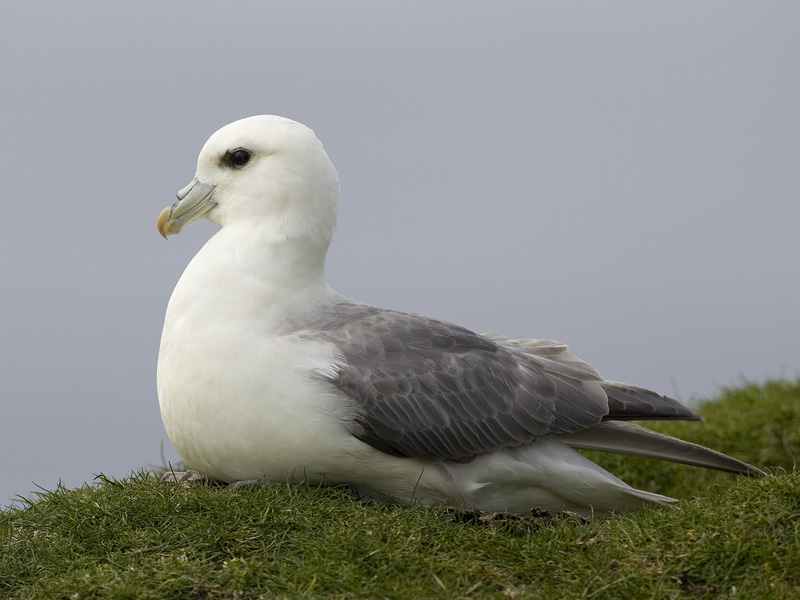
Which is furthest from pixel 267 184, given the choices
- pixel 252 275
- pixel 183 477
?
pixel 183 477

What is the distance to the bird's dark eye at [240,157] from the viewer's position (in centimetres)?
588

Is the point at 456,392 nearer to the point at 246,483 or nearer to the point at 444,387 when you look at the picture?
the point at 444,387

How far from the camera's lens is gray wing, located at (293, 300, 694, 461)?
17.7 feet

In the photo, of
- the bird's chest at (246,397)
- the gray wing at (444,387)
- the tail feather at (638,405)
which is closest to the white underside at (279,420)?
the bird's chest at (246,397)

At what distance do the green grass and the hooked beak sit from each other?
4.88 ft

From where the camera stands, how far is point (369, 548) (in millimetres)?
4703

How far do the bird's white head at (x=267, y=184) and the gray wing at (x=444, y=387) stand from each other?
0.54m

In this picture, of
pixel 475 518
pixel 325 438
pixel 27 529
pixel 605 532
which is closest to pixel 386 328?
pixel 325 438

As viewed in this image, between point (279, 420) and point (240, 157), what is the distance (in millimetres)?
1566

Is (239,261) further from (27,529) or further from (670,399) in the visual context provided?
(670,399)

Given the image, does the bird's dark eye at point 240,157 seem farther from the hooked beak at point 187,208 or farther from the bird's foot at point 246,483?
the bird's foot at point 246,483

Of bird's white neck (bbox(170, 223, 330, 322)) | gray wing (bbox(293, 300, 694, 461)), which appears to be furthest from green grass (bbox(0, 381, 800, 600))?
bird's white neck (bbox(170, 223, 330, 322))

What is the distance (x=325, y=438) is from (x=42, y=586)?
148 centimetres

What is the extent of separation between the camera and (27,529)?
17.5 ft
